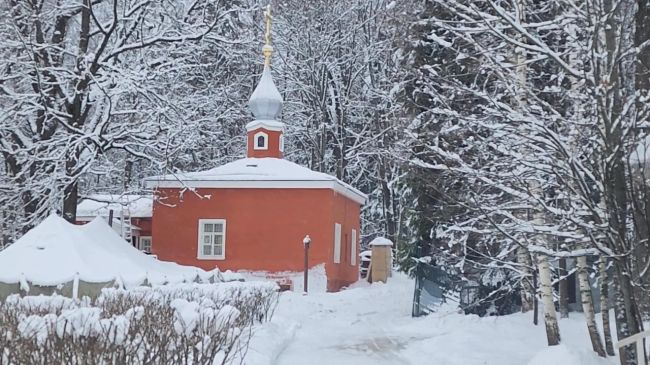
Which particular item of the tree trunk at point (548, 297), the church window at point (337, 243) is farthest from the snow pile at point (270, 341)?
the church window at point (337, 243)

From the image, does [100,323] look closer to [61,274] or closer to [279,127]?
[61,274]

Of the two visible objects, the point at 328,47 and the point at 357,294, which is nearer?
the point at 357,294

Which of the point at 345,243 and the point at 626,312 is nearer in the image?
the point at 626,312

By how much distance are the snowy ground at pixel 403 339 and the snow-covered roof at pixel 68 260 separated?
293 cm

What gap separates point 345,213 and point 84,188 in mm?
12219

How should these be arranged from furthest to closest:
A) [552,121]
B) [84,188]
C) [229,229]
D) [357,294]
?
[84,188]
[229,229]
[357,294]
[552,121]

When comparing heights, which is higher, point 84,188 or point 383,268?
point 84,188

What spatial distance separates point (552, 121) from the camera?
7.94m

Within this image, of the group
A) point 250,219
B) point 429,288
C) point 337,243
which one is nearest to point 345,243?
point 337,243

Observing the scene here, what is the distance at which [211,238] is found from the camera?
2684cm

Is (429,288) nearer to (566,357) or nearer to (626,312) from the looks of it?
(566,357)

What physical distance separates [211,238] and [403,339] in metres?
12.7

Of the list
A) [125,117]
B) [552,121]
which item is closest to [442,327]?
[552,121]

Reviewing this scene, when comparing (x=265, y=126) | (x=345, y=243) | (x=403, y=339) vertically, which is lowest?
(x=403, y=339)
